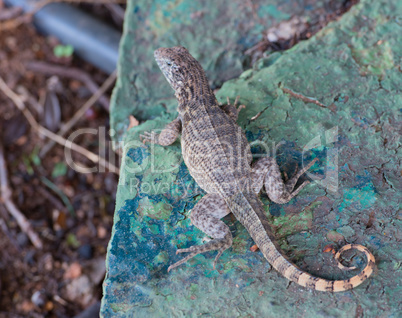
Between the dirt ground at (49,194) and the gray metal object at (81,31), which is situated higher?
the gray metal object at (81,31)

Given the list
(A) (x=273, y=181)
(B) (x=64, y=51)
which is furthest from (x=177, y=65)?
(B) (x=64, y=51)

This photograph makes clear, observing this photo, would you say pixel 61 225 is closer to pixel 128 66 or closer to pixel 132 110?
pixel 132 110

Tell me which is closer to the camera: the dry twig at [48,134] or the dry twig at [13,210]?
the dry twig at [13,210]

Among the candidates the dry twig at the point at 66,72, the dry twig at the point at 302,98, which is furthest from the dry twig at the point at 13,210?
the dry twig at the point at 302,98

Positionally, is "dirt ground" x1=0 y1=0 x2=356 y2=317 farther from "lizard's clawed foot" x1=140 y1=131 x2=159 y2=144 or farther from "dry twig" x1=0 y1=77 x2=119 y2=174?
"lizard's clawed foot" x1=140 y1=131 x2=159 y2=144

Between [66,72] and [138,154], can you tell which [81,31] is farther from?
[138,154]

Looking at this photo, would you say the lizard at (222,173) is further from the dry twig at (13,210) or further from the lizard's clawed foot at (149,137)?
the dry twig at (13,210)
